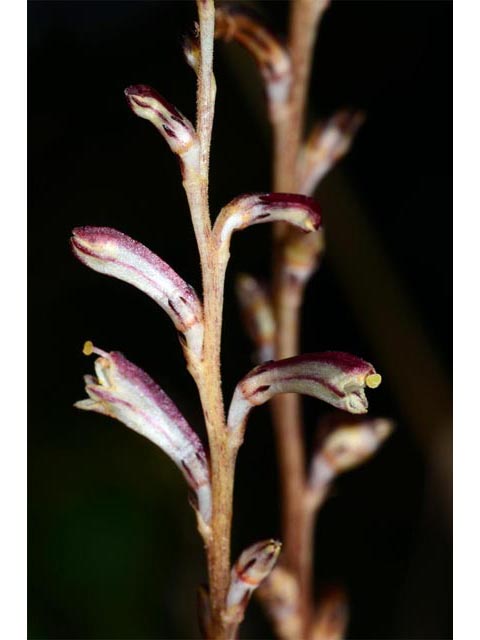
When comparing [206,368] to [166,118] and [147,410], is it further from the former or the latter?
[166,118]

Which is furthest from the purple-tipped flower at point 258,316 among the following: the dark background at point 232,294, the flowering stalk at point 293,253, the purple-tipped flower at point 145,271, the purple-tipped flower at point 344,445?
the purple-tipped flower at point 145,271

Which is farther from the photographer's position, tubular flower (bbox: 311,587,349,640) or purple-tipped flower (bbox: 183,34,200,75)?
tubular flower (bbox: 311,587,349,640)

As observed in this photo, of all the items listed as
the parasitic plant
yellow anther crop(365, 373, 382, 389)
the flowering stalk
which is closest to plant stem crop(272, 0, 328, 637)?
the flowering stalk

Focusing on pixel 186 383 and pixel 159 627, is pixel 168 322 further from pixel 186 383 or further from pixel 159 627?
pixel 159 627

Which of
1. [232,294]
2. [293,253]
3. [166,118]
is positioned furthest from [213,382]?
[232,294]

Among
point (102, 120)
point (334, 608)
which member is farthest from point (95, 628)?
point (102, 120)

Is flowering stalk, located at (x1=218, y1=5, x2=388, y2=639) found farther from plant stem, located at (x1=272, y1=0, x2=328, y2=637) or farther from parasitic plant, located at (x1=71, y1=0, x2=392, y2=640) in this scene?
parasitic plant, located at (x1=71, y1=0, x2=392, y2=640)
